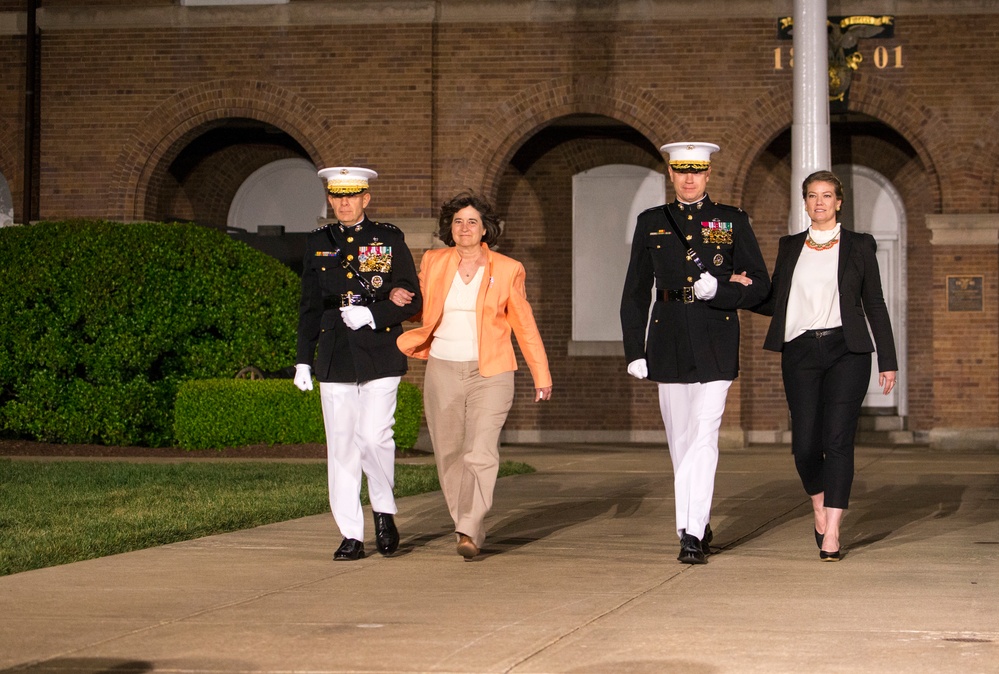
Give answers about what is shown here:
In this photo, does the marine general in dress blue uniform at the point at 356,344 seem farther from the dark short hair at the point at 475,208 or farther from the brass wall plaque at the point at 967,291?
the brass wall plaque at the point at 967,291

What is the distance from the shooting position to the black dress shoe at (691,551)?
7352 mm

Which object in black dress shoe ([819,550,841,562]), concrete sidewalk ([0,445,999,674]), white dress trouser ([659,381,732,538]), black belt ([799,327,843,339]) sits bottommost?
concrete sidewalk ([0,445,999,674])

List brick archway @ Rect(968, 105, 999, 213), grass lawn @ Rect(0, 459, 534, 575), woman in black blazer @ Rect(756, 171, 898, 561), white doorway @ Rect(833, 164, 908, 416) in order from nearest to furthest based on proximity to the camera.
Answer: woman in black blazer @ Rect(756, 171, 898, 561) → grass lawn @ Rect(0, 459, 534, 575) → brick archway @ Rect(968, 105, 999, 213) → white doorway @ Rect(833, 164, 908, 416)

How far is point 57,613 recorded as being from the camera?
5.91 m

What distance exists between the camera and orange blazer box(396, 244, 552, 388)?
770cm

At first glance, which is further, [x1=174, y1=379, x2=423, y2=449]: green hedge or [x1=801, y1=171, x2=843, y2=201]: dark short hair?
[x1=174, y1=379, x2=423, y2=449]: green hedge

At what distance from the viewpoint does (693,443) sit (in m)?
7.57

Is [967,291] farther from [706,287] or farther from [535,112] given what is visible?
[706,287]

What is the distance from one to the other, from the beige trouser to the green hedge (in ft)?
25.9

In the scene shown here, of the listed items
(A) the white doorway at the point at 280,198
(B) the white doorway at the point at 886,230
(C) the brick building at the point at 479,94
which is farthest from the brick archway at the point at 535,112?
(A) the white doorway at the point at 280,198

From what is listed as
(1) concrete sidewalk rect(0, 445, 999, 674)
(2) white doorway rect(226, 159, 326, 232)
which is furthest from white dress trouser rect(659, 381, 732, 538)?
(2) white doorway rect(226, 159, 326, 232)

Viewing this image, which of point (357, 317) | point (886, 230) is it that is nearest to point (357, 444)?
point (357, 317)

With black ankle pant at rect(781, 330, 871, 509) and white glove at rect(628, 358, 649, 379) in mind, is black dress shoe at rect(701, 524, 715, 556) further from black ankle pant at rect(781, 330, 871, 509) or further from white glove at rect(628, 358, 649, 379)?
white glove at rect(628, 358, 649, 379)

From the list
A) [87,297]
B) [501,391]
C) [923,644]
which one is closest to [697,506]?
[501,391]
